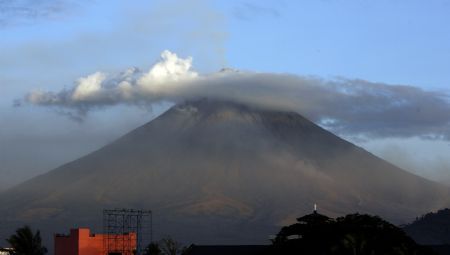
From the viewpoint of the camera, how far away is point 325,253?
212 ft

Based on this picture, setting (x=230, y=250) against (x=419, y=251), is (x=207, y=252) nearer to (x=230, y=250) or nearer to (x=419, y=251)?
(x=230, y=250)

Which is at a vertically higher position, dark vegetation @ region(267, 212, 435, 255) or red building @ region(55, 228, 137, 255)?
red building @ region(55, 228, 137, 255)

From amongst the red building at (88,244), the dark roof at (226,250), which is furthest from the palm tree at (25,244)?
the dark roof at (226,250)

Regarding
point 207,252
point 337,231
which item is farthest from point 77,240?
point 337,231

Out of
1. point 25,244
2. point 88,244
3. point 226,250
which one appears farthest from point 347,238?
point 88,244

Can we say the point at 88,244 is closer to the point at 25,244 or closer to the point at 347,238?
the point at 25,244

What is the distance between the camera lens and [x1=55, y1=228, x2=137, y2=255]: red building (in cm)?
10656

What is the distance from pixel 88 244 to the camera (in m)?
108

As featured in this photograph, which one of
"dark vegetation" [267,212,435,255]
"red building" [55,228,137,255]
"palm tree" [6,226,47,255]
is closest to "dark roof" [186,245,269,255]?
"red building" [55,228,137,255]

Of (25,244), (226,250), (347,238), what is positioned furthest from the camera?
(25,244)

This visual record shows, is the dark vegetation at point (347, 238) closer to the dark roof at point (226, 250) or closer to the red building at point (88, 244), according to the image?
the dark roof at point (226, 250)

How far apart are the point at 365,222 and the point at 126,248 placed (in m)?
52.8

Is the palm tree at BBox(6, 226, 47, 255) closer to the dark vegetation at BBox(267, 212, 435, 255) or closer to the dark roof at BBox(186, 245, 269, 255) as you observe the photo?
the dark roof at BBox(186, 245, 269, 255)

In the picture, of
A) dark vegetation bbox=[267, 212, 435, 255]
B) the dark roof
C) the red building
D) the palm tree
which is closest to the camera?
dark vegetation bbox=[267, 212, 435, 255]
